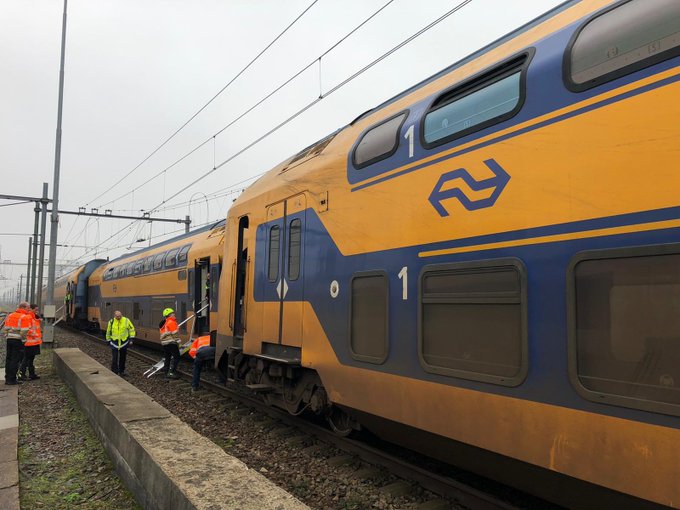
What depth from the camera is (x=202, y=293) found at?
12.5 m

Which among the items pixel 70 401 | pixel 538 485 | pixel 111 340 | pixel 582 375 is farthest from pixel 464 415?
pixel 111 340

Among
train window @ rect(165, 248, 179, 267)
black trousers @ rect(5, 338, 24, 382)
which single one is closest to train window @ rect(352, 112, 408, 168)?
black trousers @ rect(5, 338, 24, 382)

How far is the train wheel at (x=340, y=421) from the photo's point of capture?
→ 5469 millimetres

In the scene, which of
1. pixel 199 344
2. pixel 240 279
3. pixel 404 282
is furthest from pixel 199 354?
pixel 404 282

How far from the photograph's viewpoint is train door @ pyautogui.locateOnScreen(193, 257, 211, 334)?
1192 centimetres

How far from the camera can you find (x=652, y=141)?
2.39m

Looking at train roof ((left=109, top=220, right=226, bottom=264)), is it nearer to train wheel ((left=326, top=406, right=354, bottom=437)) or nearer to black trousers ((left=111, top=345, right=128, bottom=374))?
black trousers ((left=111, top=345, right=128, bottom=374))

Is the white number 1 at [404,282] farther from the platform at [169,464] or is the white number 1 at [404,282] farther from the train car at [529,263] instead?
the platform at [169,464]

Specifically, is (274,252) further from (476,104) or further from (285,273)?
(476,104)

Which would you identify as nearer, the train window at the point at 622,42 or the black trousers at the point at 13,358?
the train window at the point at 622,42

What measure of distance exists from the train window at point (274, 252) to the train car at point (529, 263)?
50.2 inches

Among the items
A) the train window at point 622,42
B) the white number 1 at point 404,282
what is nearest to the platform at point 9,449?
the white number 1 at point 404,282

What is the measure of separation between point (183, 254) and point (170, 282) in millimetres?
1390

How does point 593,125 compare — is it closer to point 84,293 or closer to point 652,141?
point 652,141
